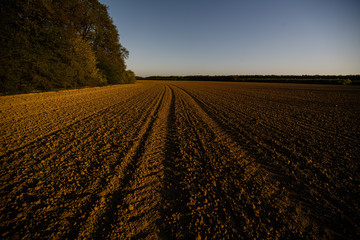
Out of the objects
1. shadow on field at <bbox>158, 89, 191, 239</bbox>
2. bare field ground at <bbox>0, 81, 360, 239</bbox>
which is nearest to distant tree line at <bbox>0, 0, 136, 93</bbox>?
bare field ground at <bbox>0, 81, 360, 239</bbox>

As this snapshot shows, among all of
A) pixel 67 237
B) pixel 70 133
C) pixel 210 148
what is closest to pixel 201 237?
pixel 67 237

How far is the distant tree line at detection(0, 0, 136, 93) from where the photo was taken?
12430mm

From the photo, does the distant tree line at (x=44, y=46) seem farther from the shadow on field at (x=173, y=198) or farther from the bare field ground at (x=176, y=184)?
the shadow on field at (x=173, y=198)

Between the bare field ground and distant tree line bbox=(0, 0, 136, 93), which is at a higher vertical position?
distant tree line bbox=(0, 0, 136, 93)

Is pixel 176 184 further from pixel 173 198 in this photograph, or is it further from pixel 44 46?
pixel 44 46

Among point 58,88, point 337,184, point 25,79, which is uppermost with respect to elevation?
point 25,79

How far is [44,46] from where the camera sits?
15281 mm

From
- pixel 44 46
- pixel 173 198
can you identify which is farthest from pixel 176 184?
pixel 44 46

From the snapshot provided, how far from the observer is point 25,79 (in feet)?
43.8

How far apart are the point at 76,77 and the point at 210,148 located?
2329 cm

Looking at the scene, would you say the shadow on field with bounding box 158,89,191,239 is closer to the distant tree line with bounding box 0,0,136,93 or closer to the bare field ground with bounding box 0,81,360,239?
the bare field ground with bounding box 0,81,360,239

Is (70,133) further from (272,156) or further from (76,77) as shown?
(76,77)

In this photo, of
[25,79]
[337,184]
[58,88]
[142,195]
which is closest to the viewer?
[142,195]

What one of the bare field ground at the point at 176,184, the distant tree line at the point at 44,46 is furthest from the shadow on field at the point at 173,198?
the distant tree line at the point at 44,46
